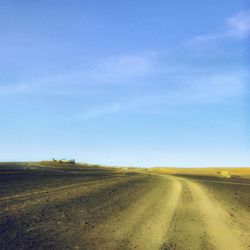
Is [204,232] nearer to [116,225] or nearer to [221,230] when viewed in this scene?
[221,230]

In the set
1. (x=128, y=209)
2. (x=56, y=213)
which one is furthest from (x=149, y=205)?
(x=56, y=213)

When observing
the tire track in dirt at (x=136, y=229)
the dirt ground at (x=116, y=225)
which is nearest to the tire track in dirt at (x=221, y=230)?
the dirt ground at (x=116, y=225)

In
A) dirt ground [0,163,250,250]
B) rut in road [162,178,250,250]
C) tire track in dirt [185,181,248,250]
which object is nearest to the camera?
dirt ground [0,163,250,250]

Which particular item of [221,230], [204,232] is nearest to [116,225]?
[204,232]

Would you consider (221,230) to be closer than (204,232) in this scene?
No

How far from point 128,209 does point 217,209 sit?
167 inches

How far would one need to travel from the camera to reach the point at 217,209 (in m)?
20.8

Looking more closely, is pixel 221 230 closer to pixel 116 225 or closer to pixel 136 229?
pixel 136 229

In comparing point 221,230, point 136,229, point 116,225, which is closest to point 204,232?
point 221,230

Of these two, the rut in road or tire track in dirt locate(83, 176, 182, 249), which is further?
the rut in road

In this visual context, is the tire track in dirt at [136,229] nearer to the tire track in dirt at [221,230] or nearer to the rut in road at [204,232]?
the rut in road at [204,232]

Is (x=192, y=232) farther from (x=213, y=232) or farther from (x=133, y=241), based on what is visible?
(x=133, y=241)

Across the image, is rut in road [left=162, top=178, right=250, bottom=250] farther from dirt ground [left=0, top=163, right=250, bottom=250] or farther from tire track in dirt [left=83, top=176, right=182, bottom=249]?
tire track in dirt [left=83, top=176, right=182, bottom=249]

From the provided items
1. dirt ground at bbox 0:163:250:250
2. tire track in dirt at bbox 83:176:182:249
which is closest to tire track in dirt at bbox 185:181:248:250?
dirt ground at bbox 0:163:250:250
